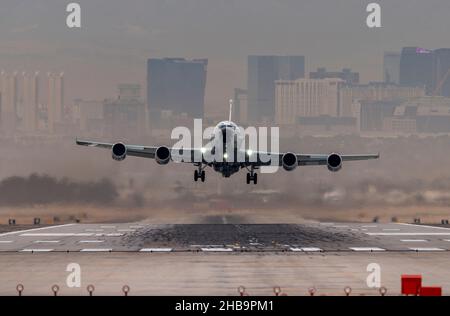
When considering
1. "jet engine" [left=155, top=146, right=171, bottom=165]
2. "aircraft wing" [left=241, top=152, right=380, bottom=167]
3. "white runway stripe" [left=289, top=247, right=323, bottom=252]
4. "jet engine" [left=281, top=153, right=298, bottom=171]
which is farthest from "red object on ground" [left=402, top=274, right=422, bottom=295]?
"jet engine" [left=281, top=153, right=298, bottom=171]

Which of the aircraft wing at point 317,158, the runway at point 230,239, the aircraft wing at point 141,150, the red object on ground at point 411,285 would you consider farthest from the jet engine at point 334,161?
the red object on ground at point 411,285

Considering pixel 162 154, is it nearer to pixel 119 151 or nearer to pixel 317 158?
pixel 119 151

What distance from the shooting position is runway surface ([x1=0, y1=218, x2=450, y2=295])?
55.9 meters

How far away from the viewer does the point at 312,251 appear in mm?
78062

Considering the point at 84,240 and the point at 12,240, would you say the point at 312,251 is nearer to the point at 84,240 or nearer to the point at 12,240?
the point at 84,240

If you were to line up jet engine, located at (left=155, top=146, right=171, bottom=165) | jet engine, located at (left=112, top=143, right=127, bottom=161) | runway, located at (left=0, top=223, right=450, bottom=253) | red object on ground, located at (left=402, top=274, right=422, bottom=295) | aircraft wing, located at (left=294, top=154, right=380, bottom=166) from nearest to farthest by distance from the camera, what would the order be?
red object on ground, located at (left=402, top=274, right=422, bottom=295) → runway, located at (left=0, top=223, right=450, bottom=253) → jet engine, located at (left=112, top=143, right=127, bottom=161) → jet engine, located at (left=155, top=146, right=171, bottom=165) → aircraft wing, located at (left=294, top=154, right=380, bottom=166)

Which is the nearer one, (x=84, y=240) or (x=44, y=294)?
(x=44, y=294)

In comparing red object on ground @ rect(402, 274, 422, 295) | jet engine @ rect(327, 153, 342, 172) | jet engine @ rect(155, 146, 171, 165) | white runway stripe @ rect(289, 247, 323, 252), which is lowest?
white runway stripe @ rect(289, 247, 323, 252)

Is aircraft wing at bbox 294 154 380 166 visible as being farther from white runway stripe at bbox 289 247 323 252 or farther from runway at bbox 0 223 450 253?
white runway stripe at bbox 289 247 323 252

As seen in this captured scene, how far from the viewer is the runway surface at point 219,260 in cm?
5588

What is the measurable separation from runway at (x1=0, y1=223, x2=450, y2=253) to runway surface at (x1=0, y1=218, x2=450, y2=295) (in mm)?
108

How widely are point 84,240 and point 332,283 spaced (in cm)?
4281

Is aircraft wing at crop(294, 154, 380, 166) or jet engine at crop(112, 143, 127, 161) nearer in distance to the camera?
jet engine at crop(112, 143, 127, 161)

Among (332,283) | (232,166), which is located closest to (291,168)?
(232,166)
